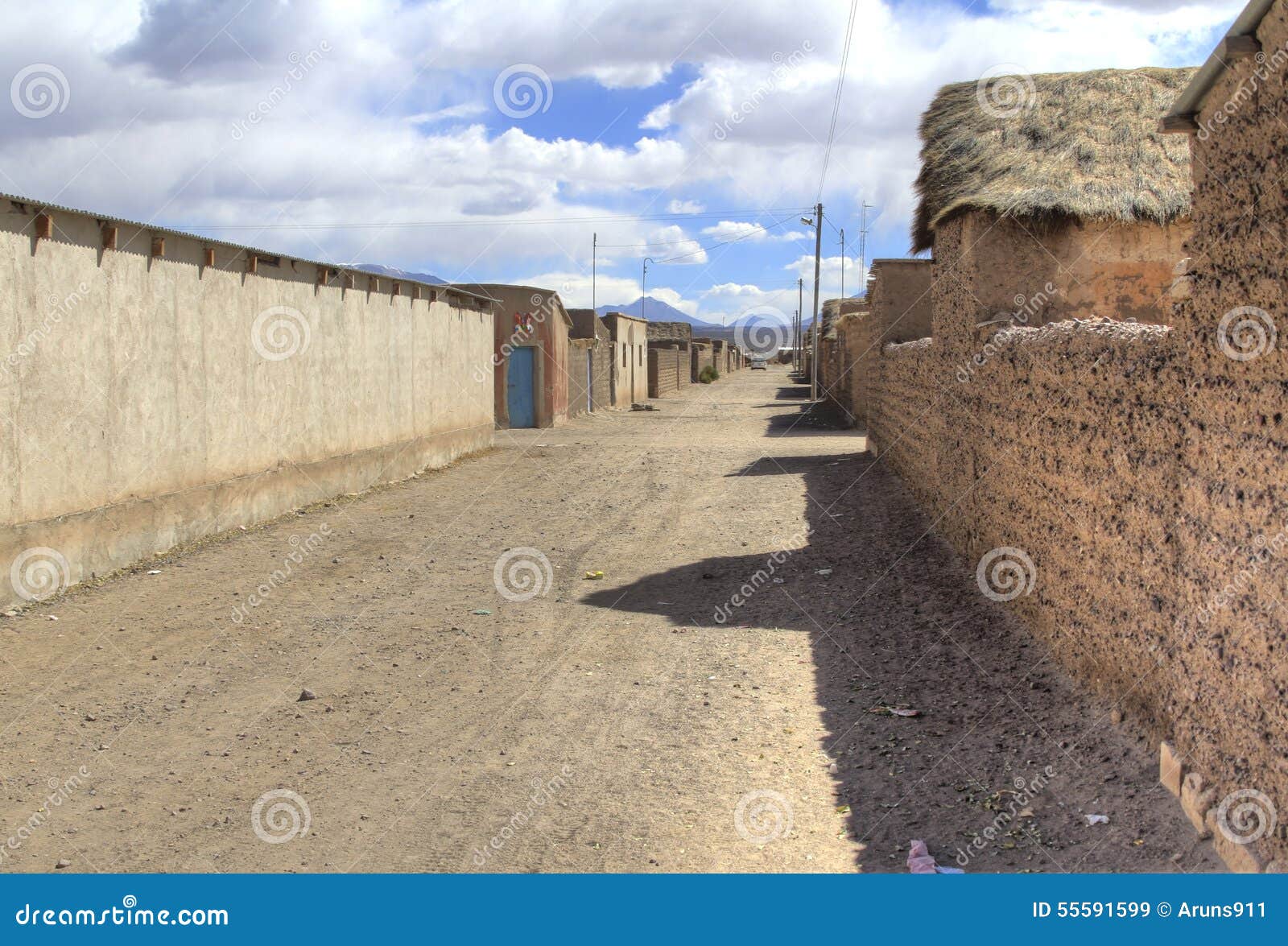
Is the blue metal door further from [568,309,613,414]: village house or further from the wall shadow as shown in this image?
the wall shadow

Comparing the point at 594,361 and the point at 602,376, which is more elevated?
the point at 594,361

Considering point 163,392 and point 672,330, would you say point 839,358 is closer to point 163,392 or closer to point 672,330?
point 163,392

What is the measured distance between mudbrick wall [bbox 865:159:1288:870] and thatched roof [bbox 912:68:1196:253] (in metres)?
3.49

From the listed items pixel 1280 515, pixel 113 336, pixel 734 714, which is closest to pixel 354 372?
pixel 113 336

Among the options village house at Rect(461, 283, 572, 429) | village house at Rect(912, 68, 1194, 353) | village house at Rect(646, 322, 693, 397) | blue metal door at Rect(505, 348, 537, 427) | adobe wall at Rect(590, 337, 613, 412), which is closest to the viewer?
village house at Rect(912, 68, 1194, 353)

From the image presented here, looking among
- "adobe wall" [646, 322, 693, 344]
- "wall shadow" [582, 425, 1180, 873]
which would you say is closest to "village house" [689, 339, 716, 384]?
"adobe wall" [646, 322, 693, 344]

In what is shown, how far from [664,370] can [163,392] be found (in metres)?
37.4

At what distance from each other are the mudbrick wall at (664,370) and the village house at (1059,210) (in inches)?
1328

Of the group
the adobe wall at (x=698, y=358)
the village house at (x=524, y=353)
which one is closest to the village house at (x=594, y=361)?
the village house at (x=524, y=353)

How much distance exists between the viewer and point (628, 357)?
38.6 m

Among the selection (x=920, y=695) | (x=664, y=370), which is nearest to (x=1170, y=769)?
(x=920, y=695)

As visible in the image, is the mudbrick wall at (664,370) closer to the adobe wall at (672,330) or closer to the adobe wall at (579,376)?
the adobe wall at (672,330)

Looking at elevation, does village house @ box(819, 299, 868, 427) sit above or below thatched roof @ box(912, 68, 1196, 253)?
below

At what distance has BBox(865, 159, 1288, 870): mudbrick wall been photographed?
3729mm
